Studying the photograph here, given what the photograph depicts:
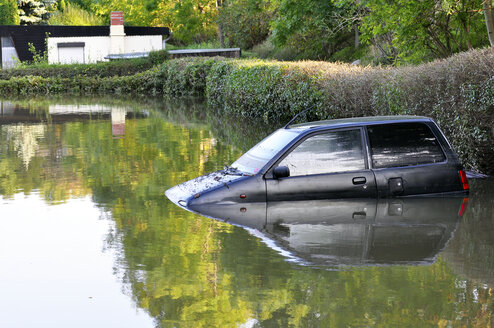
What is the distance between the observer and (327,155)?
9.82 meters

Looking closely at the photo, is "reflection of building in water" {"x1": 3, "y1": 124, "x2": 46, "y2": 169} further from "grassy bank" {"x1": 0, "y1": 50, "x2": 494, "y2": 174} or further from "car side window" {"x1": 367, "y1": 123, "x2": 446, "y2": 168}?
"car side window" {"x1": 367, "y1": 123, "x2": 446, "y2": 168}

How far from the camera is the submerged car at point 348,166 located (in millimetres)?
9695

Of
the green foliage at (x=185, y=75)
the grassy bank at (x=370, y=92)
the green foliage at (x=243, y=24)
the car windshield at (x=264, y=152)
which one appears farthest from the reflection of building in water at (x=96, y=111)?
the green foliage at (x=243, y=24)

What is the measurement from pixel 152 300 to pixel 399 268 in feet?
8.26

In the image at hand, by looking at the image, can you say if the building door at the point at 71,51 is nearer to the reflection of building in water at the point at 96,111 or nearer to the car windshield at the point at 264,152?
the reflection of building in water at the point at 96,111

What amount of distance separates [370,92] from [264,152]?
6.74 metres

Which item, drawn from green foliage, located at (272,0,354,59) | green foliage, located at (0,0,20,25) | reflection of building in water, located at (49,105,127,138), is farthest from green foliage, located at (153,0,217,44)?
reflection of building in water, located at (49,105,127,138)

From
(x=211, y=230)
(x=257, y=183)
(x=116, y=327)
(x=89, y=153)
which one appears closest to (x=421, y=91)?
(x=257, y=183)

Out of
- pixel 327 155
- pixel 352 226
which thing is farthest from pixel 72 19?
pixel 352 226

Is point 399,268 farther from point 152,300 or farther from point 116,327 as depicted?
point 116,327

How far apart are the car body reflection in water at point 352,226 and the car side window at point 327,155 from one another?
0.43 metres

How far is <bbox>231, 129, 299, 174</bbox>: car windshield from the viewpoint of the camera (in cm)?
989

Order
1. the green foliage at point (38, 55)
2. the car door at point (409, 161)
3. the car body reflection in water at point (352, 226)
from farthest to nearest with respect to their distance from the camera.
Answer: the green foliage at point (38, 55), the car door at point (409, 161), the car body reflection in water at point (352, 226)

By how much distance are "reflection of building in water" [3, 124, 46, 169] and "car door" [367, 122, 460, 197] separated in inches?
325
